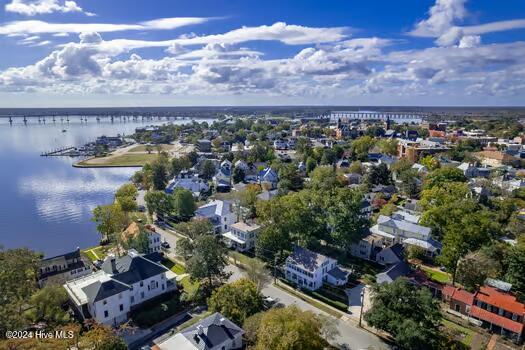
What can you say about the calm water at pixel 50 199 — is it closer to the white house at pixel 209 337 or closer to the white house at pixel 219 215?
the white house at pixel 219 215

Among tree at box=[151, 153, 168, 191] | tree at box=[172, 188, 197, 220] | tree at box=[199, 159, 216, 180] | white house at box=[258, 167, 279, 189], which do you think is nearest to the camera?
tree at box=[172, 188, 197, 220]

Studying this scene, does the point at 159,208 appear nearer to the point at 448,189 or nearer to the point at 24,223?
the point at 24,223

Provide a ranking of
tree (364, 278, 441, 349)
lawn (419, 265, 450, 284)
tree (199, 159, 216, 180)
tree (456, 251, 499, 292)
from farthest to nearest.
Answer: tree (199, 159, 216, 180) < lawn (419, 265, 450, 284) < tree (456, 251, 499, 292) < tree (364, 278, 441, 349)

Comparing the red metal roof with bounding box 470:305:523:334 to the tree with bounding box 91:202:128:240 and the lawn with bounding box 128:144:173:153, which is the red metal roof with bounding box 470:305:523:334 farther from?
the lawn with bounding box 128:144:173:153

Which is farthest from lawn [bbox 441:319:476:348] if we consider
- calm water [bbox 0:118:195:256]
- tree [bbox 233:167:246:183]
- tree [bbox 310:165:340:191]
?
tree [bbox 233:167:246:183]

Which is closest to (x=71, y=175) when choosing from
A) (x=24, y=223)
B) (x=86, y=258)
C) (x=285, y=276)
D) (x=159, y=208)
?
(x=24, y=223)

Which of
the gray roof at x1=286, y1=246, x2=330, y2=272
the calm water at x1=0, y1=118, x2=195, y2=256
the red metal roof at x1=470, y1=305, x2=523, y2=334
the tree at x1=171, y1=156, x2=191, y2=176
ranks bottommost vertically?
the calm water at x1=0, y1=118, x2=195, y2=256

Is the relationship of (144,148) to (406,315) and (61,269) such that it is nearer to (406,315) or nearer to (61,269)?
(61,269)

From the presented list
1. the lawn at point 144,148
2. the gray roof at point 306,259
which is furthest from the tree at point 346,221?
the lawn at point 144,148
